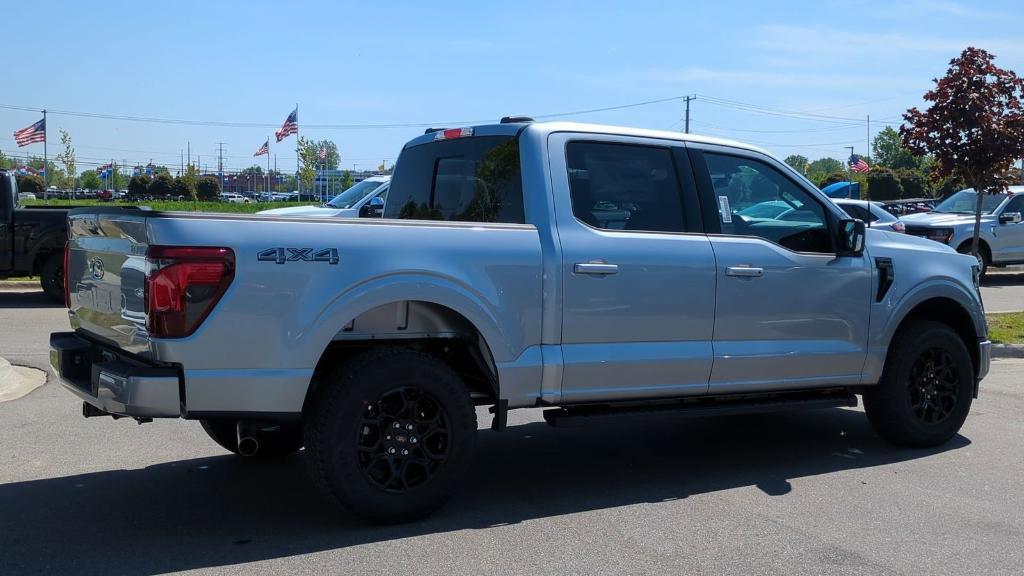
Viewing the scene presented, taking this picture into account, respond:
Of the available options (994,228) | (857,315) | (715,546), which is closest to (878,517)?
(715,546)

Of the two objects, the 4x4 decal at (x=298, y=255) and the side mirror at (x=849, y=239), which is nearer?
the 4x4 decal at (x=298, y=255)

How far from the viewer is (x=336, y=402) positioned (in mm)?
4801

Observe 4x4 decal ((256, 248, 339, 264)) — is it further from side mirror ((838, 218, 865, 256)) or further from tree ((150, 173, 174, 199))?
tree ((150, 173, 174, 199))

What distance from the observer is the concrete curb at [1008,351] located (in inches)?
456

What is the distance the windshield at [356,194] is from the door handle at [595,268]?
40.0 feet

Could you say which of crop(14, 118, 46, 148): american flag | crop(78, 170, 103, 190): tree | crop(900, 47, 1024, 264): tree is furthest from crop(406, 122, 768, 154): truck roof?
crop(78, 170, 103, 190): tree

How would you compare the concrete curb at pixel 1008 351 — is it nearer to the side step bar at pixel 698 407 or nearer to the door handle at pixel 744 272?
the side step bar at pixel 698 407

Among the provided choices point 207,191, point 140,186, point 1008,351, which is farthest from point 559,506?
point 207,191

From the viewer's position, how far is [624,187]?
19.3 feet

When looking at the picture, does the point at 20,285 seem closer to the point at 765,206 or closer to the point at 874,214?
the point at 765,206

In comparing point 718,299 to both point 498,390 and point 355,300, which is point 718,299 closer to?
point 498,390

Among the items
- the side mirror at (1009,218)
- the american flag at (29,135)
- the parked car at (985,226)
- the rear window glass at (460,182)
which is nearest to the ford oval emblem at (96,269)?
the rear window glass at (460,182)

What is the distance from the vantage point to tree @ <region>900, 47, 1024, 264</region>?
14.5 m

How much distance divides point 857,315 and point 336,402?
11.5 feet
